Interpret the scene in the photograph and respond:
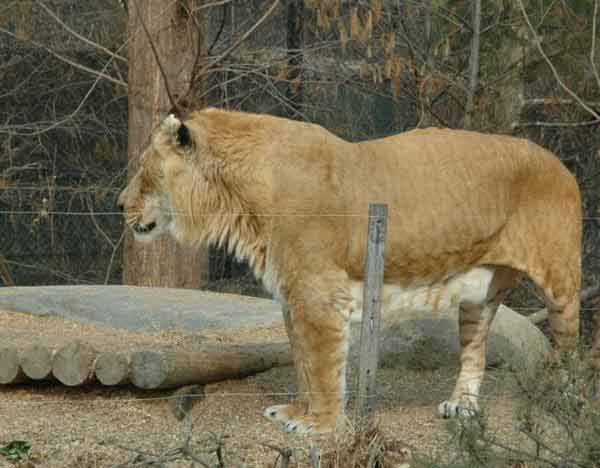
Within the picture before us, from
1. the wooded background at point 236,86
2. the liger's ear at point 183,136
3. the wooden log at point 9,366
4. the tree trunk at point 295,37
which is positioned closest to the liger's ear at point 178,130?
the liger's ear at point 183,136

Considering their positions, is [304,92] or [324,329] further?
[304,92]

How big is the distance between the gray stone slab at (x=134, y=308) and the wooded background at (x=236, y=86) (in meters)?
0.91

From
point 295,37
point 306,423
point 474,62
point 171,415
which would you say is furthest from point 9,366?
point 295,37

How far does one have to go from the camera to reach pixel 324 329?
5.55m

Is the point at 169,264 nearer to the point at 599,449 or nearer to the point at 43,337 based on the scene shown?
the point at 43,337

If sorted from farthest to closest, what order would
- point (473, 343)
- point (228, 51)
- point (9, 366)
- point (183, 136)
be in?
point (228, 51) < point (473, 343) < point (9, 366) < point (183, 136)

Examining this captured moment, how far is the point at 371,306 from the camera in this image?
17.8 feet

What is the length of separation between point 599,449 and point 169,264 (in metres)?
5.90

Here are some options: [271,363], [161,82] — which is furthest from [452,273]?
[161,82]

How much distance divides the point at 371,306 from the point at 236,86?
5.93m

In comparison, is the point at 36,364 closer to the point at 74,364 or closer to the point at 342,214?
the point at 74,364

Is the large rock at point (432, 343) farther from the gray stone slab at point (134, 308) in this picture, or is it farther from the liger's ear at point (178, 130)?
the liger's ear at point (178, 130)

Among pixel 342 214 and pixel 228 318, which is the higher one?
pixel 342 214

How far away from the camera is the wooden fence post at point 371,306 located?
5.39 m
